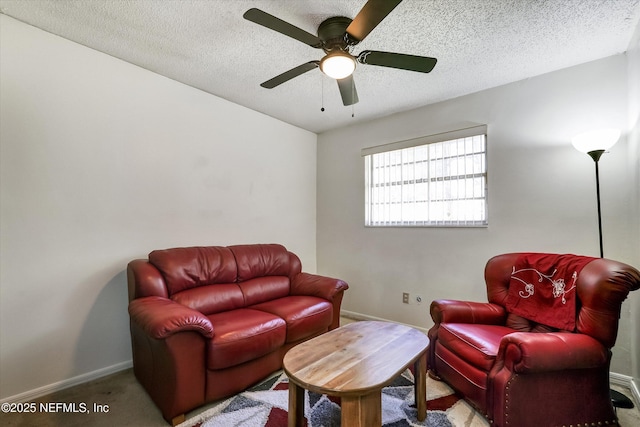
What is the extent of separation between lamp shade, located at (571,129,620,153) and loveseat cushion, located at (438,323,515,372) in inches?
56.8

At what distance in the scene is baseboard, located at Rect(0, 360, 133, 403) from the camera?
1945mm

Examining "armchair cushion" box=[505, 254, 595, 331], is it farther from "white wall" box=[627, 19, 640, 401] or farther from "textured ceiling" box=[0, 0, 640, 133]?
"textured ceiling" box=[0, 0, 640, 133]

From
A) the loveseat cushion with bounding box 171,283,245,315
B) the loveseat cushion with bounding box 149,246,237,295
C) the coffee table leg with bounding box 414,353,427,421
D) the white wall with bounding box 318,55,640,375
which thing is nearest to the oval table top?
the coffee table leg with bounding box 414,353,427,421

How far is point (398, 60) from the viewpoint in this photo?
6.07ft

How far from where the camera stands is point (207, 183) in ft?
9.93

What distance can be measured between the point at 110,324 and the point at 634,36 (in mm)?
4487

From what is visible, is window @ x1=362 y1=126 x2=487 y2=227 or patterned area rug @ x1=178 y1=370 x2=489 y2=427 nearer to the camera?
patterned area rug @ x1=178 y1=370 x2=489 y2=427

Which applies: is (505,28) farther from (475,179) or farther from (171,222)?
(171,222)

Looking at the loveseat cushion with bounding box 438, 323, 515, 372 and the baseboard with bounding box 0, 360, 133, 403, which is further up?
the loveseat cushion with bounding box 438, 323, 515, 372

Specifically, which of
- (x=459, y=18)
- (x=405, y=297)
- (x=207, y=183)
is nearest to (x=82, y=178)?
(x=207, y=183)

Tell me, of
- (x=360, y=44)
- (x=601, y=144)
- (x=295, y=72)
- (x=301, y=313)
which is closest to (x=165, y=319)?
(x=301, y=313)

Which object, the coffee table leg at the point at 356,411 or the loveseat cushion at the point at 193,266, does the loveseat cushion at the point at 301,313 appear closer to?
the loveseat cushion at the point at 193,266

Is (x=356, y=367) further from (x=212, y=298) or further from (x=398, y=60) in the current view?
(x=398, y=60)

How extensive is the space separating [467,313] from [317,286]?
135 cm
